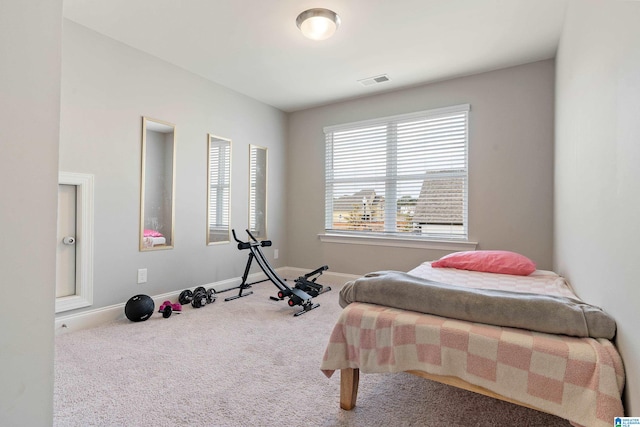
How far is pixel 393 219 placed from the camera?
160 inches

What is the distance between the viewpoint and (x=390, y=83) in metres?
3.78

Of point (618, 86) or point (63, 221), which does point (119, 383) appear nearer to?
point (63, 221)

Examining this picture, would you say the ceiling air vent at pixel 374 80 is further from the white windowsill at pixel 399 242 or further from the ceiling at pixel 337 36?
the white windowsill at pixel 399 242

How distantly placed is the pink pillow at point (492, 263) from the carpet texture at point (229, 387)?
1.12 meters

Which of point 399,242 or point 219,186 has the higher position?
point 219,186

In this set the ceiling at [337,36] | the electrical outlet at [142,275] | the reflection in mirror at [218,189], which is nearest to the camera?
the ceiling at [337,36]

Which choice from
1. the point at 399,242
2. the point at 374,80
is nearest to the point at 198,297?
the point at 399,242

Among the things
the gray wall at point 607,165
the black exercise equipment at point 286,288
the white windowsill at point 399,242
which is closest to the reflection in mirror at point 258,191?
the black exercise equipment at point 286,288

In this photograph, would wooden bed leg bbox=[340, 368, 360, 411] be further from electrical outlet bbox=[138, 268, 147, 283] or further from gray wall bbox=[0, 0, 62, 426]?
electrical outlet bbox=[138, 268, 147, 283]

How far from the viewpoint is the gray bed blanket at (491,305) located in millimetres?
1129

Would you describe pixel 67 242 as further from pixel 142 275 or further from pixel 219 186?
pixel 219 186

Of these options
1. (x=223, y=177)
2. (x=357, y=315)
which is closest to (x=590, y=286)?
(x=357, y=315)

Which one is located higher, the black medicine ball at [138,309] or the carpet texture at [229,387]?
the black medicine ball at [138,309]

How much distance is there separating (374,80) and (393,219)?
172 cm
